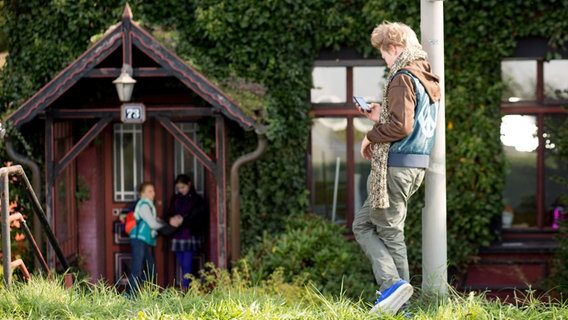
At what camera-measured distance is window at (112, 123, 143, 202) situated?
13828 mm

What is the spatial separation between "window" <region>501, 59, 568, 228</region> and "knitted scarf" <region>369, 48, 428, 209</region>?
681 centimetres

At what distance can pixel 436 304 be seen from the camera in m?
6.62

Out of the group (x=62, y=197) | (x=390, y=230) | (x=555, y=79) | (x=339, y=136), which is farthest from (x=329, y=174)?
(x=390, y=230)

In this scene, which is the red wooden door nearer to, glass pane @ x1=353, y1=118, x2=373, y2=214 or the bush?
Answer: the bush

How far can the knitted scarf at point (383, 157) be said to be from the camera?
6.78 metres

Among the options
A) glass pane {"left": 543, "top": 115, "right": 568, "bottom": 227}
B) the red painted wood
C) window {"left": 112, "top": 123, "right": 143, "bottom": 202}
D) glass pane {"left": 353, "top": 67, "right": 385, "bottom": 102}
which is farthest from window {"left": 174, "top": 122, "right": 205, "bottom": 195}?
glass pane {"left": 543, "top": 115, "right": 568, "bottom": 227}

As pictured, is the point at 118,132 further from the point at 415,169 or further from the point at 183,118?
the point at 415,169

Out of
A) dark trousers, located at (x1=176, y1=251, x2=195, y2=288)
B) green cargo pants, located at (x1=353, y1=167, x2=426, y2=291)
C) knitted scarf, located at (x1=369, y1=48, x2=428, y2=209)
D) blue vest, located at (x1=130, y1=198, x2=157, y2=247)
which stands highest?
knitted scarf, located at (x1=369, y1=48, x2=428, y2=209)

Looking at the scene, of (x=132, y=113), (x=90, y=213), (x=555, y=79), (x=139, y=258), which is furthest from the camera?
(x=90, y=213)

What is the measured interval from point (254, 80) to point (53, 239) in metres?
4.70

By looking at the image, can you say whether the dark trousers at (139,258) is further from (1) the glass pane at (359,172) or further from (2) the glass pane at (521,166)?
(2) the glass pane at (521,166)

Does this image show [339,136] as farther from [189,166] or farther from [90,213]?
[90,213]

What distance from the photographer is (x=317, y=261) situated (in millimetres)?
11930

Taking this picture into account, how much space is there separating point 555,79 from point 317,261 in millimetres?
3981
